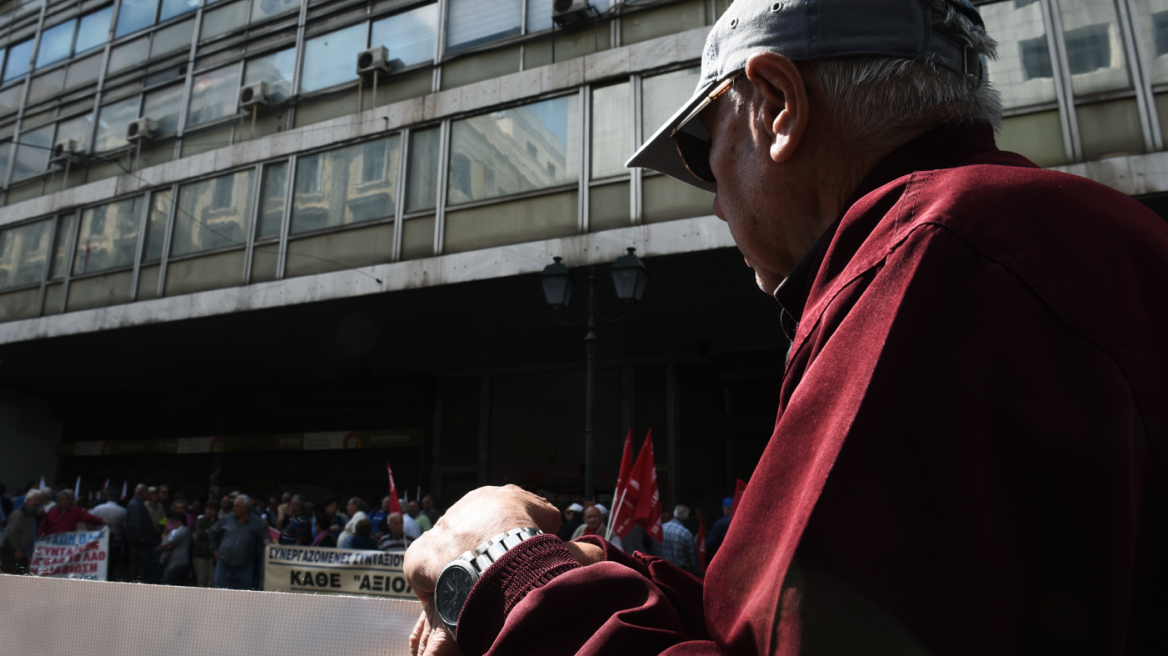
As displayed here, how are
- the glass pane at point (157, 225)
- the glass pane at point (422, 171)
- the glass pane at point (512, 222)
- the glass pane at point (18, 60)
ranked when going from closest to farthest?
the glass pane at point (512, 222) → the glass pane at point (422, 171) → the glass pane at point (157, 225) → the glass pane at point (18, 60)

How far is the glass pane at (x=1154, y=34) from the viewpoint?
9.49 meters

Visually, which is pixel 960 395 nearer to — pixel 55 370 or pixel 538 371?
pixel 538 371

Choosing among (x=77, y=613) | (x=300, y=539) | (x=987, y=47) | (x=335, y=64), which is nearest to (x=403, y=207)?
(x=335, y=64)

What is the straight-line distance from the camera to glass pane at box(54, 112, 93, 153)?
18203 millimetres

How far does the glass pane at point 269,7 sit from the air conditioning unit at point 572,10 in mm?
6761

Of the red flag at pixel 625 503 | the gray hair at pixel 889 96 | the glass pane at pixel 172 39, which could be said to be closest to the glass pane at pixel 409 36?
the glass pane at pixel 172 39

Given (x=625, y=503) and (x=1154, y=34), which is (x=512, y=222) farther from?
(x=1154, y=34)

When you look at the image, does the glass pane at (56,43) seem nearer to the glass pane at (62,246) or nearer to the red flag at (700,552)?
the glass pane at (62,246)

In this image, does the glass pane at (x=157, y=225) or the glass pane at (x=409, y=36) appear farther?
the glass pane at (x=157, y=225)

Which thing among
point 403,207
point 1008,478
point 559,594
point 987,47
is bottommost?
point 559,594

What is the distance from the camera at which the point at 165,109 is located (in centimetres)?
1714

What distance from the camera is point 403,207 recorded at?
1349 centimetres

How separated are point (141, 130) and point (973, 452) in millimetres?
19863

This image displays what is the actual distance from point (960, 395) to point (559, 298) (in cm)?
890
